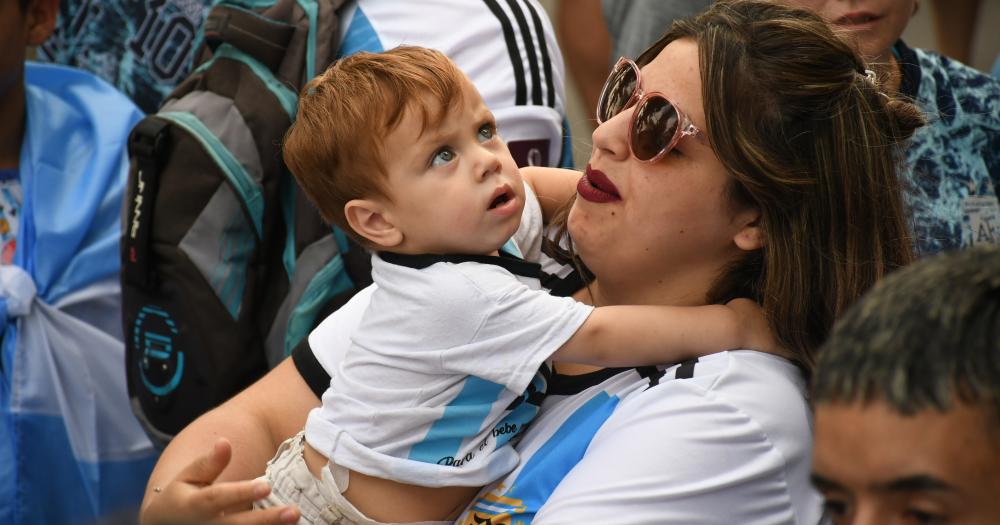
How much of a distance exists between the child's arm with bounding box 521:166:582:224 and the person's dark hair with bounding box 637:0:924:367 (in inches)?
17.0

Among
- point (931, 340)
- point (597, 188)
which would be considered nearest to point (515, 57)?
point (597, 188)

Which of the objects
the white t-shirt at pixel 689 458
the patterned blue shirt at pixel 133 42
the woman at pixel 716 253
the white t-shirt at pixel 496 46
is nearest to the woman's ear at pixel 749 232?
the woman at pixel 716 253

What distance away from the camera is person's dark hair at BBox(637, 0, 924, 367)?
1832mm

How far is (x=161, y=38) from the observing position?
12.0ft

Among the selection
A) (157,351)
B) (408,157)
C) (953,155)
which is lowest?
(157,351)

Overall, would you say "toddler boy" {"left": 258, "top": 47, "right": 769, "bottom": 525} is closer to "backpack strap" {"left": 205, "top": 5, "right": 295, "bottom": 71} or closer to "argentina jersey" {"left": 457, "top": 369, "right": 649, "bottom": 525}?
"argentina jersey" {"left": 457, "top": 369, "right": 649, "bottom": 525}

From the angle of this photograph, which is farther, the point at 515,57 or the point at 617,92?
the point at 515,57

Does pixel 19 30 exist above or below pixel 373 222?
below

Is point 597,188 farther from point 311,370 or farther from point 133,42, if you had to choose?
point 133,42

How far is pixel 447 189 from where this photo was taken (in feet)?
6.06

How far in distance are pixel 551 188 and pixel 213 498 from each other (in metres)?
0.87

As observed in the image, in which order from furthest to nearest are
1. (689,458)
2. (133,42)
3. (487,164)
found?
(133,42) < (487,164) < (689,458)

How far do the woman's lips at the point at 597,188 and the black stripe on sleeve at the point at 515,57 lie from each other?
0.79 metres


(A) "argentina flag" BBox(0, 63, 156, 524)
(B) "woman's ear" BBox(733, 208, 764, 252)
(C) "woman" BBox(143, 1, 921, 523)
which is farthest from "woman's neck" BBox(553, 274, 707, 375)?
(A) "argentina flag" BBox(0, 63, 156, 524)
